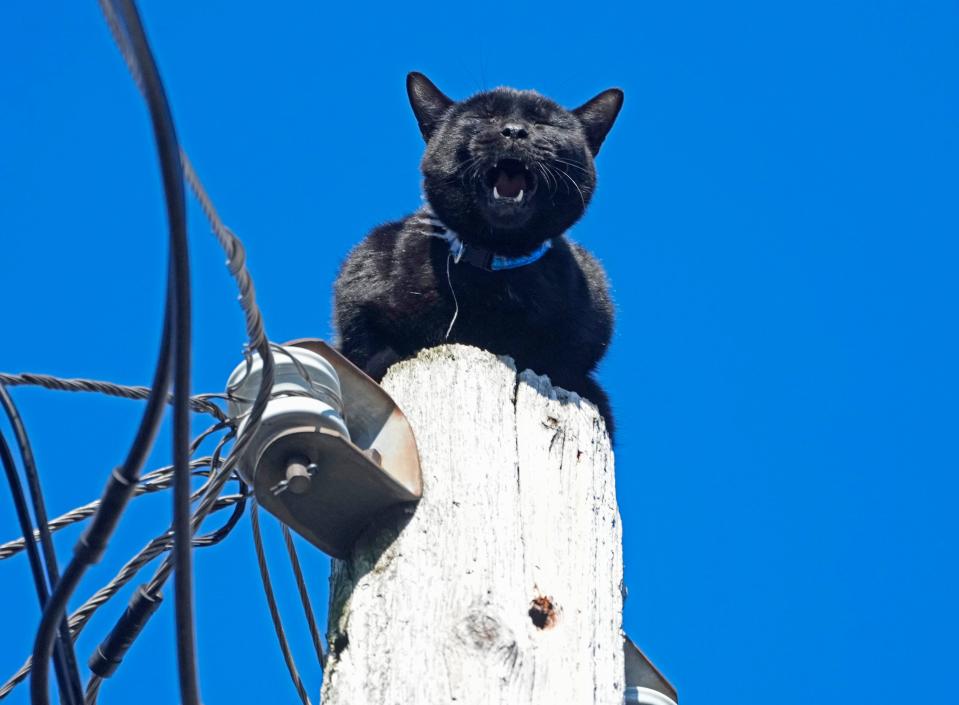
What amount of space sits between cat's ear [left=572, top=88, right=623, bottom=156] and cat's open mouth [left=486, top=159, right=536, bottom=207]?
707 mm

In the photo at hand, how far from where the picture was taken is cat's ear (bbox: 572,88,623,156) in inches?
206

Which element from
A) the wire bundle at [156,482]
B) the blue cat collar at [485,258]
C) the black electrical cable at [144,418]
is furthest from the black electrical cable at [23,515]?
the blue cat collar at [485,258]

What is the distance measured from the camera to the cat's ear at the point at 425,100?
5.12 metres

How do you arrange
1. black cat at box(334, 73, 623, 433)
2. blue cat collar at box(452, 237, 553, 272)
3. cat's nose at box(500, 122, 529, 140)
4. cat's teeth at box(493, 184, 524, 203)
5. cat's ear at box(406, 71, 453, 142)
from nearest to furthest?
black cat at box(334, 73, 623, 433), blue cat collar at box(452, 237, 553, 272), cat's teeth at box(493, 184, 524, 203), cat's nose at box(500, 122, 529, 140), cat's ear at box(406, 71, 453, 142)

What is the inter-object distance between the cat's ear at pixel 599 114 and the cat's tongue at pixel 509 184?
2.37ft

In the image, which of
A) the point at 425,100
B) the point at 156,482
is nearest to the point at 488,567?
the point at 156,482

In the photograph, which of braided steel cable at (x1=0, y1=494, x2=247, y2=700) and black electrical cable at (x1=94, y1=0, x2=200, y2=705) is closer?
black electrical cable at (x1=94, y1=0, x2=200, y2=705)

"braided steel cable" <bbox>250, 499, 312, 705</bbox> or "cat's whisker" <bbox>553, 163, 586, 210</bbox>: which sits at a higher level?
"cat's whisker" <bbox>553, 163, 586, 210</bbox>

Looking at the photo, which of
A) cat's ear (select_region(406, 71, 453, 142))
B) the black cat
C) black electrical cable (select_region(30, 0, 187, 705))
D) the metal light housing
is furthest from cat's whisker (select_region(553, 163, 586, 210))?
black electrical cable (select_region(30, 0, 187, 705))

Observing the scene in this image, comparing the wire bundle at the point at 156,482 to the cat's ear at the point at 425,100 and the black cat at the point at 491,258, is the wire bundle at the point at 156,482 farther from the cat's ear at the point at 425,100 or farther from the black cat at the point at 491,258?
the cat's ear at the point at 425,100

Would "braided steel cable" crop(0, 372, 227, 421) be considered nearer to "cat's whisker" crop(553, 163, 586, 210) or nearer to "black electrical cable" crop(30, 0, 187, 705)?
"black electrical cable" crop(30, 0, 187, 705)

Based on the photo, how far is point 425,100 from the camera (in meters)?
5.13

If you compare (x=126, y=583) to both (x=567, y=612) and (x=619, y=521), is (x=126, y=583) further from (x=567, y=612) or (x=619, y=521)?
(x=619, y=521)

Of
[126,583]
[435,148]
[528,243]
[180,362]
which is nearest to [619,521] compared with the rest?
[126,583]
